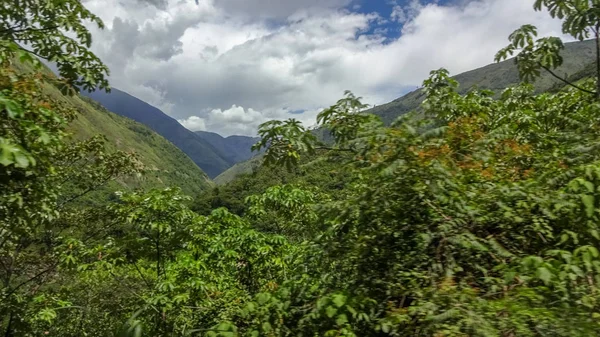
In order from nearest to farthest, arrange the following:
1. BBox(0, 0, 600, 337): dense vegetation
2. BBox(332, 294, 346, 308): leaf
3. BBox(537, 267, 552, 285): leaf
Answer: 1. BBox(537, 267, 552, 285): leaf
2. BBox(0, 0, 600, 337): dense vegetation
3. BBox(332, 294, 346, 308): leaf

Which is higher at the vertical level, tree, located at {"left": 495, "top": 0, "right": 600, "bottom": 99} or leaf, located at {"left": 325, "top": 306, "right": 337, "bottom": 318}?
tree, located at {"left": 495, "top": 0, "right": 600, "bottom": 99}

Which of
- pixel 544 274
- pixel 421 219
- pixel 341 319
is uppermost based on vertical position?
pixel 421 219

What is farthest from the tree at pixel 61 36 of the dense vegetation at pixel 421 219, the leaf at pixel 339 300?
the leaf at pixel 339 300

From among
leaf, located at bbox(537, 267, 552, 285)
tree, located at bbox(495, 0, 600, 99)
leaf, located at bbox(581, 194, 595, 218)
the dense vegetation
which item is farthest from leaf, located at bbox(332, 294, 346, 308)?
tree, located at bbox(495, 0, 600, 99)

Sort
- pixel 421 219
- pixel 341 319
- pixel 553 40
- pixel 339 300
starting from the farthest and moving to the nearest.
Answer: pixel 553 40 → pixel 421 219 → pixel 339 300 → pixel 341 319

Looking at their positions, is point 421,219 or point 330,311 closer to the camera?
point 330,311

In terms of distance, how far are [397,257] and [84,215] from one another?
10.5 meters

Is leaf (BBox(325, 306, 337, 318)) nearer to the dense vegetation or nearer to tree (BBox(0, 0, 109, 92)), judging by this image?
the dense vegetation

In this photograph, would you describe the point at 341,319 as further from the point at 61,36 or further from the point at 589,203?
the point at 61,36

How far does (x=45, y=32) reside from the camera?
15.2 feet

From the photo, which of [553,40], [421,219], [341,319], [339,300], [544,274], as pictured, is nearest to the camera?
[544,274]

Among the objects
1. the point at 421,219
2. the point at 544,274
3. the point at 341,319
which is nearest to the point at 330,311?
the point at 341,319

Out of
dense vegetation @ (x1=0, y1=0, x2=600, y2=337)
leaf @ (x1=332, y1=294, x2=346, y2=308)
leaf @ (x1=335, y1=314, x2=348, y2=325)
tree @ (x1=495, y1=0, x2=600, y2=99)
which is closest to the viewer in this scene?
dense vegetation @ (x1=0, y1=0, x2=600, y2=337)

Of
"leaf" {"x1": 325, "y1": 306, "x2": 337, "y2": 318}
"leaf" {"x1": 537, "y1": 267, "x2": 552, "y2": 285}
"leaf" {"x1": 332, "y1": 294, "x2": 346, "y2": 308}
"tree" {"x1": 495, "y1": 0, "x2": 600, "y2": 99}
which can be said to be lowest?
"leaf" {"x1": 325, "y1": 306, "x2": 337, "y2": 318}
